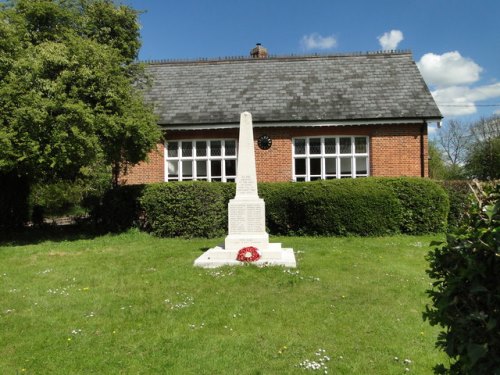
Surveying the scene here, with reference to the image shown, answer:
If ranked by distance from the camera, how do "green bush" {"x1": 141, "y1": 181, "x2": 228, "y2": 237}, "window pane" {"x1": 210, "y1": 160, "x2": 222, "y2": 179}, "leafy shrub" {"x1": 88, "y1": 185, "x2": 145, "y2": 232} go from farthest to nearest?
"window pane" {"x1": 210, "y1": 160, "x2": 222, "y2": 179}
"leafy shrub" {"x1": 88, "y1": 185, "x2": 145, "y2": 232}
"green bush" {"x1": 141, "y1": 181, "x2": 228, "y2": 237}

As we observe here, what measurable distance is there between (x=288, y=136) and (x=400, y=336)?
12.5m

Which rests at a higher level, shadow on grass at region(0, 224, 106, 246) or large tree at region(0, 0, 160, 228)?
large tree at region(0, 0, 160, 228)

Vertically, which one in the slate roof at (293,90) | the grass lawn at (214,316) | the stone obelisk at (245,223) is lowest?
the grass lawn at (214,316)

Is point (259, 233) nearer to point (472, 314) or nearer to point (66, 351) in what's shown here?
point (66, 351)

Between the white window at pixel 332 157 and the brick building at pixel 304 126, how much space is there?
0.13ft

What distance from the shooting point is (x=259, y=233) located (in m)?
9.51

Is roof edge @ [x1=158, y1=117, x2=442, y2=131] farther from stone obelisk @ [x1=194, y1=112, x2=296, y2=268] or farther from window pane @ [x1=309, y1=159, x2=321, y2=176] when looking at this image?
stone obelisk @ [x1=194, y1=112, x2=296, y2=268]

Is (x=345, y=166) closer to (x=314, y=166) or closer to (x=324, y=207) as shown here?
(x=314, y=166)

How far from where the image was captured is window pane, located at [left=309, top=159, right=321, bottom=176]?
17.0 meters

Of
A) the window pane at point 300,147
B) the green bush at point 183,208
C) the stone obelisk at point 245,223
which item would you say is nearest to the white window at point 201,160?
the window pane at point 300,147

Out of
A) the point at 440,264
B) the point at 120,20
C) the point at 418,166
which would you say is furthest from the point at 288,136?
the point at 440,264

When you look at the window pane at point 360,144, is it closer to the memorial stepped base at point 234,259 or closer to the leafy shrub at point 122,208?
the leafy shrub at point 122,208

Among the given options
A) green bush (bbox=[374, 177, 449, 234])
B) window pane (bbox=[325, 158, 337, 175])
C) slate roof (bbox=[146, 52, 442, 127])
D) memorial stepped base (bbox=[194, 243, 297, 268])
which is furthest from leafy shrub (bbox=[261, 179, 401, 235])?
slate roof (bbox=[146, 52, 442, 127])

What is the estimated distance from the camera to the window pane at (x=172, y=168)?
17.5 meters
